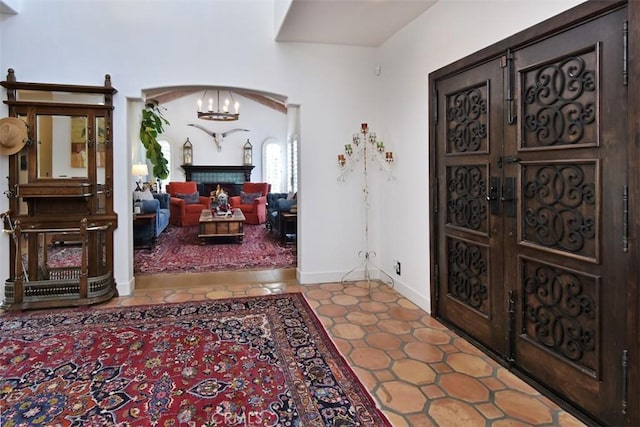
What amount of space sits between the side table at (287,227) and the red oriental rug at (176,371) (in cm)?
324

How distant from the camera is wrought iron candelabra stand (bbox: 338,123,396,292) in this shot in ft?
14.4

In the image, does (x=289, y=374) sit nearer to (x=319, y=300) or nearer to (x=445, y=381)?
(x=445, y=381)

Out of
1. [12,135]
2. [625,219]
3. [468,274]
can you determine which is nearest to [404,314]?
[468,274]

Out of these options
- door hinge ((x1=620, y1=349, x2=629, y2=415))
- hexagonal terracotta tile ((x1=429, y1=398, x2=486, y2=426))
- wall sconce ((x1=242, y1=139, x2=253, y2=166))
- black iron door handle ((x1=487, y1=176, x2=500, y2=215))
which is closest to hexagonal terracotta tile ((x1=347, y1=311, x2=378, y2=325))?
hexagonal terracotta tile ((x1=429, y1=398, x2=486, y2=426))

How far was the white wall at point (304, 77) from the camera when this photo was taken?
3590mm

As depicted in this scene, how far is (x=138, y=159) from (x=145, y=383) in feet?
27.5

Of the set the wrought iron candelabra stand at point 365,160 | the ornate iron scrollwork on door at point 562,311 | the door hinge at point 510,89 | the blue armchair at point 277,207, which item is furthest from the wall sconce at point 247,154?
the ornate iron scrollwork on door at point 562,311

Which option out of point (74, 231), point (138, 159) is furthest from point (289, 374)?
point (138, 159)

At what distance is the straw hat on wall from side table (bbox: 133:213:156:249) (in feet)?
8.25

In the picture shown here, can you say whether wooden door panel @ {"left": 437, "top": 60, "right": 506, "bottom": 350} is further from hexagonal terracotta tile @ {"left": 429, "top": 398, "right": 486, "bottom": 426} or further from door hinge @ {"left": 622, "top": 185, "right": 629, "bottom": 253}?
door hinge @ {"left": 622, "top": 185, "right": 629, "bottom": 253}

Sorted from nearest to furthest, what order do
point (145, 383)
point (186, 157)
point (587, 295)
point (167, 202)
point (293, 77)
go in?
point (587, 295) < point (145, 383) < point (293, 77) < point (167, 202) < point (186, 157)

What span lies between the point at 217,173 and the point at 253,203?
244 centimetres

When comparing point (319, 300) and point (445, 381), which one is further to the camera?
point (319, 300)

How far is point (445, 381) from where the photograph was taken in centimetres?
230
